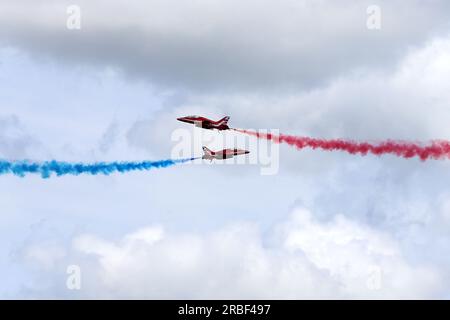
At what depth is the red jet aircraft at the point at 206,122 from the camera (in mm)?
153750

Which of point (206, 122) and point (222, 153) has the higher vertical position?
point (206, 122)

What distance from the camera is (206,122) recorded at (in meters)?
156

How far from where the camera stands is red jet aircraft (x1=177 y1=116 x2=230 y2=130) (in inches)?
6053

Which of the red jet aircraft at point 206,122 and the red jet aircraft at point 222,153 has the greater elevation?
the red jet aircraft at point 206,122

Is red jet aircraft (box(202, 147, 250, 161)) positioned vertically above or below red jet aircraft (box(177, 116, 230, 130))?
below
